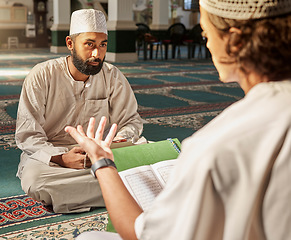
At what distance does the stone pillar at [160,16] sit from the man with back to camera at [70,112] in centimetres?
1014

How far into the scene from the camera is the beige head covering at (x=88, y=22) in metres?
2.32

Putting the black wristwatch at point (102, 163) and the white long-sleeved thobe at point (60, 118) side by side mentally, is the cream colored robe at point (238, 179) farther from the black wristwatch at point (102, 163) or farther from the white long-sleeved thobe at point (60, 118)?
the white long-sleeved thobe at point (60, 118)

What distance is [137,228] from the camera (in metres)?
0.76

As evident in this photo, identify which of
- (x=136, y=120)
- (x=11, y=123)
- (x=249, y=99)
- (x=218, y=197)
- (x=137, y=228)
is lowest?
(x=11, y=123)

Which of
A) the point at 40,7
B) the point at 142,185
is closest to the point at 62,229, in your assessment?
the point at 142,185

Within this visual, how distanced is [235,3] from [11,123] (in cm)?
357

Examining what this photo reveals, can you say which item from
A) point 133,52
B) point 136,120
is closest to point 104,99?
point 136,120

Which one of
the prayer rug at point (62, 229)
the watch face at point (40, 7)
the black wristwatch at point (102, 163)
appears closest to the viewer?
the black wristwatch at point (102, 163)

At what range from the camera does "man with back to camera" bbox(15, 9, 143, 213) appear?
210 centimetres

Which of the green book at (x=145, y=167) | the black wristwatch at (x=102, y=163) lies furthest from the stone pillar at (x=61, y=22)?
the black wristwatch at (x=102, y=163)

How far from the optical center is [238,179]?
0.61 metres

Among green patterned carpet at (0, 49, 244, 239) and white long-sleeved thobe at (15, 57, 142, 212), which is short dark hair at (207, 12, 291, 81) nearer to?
green patterned carpet at (0, 49, 244, 239)

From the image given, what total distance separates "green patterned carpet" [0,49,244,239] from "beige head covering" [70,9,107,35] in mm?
969

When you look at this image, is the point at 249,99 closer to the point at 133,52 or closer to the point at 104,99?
the point at 104,99
